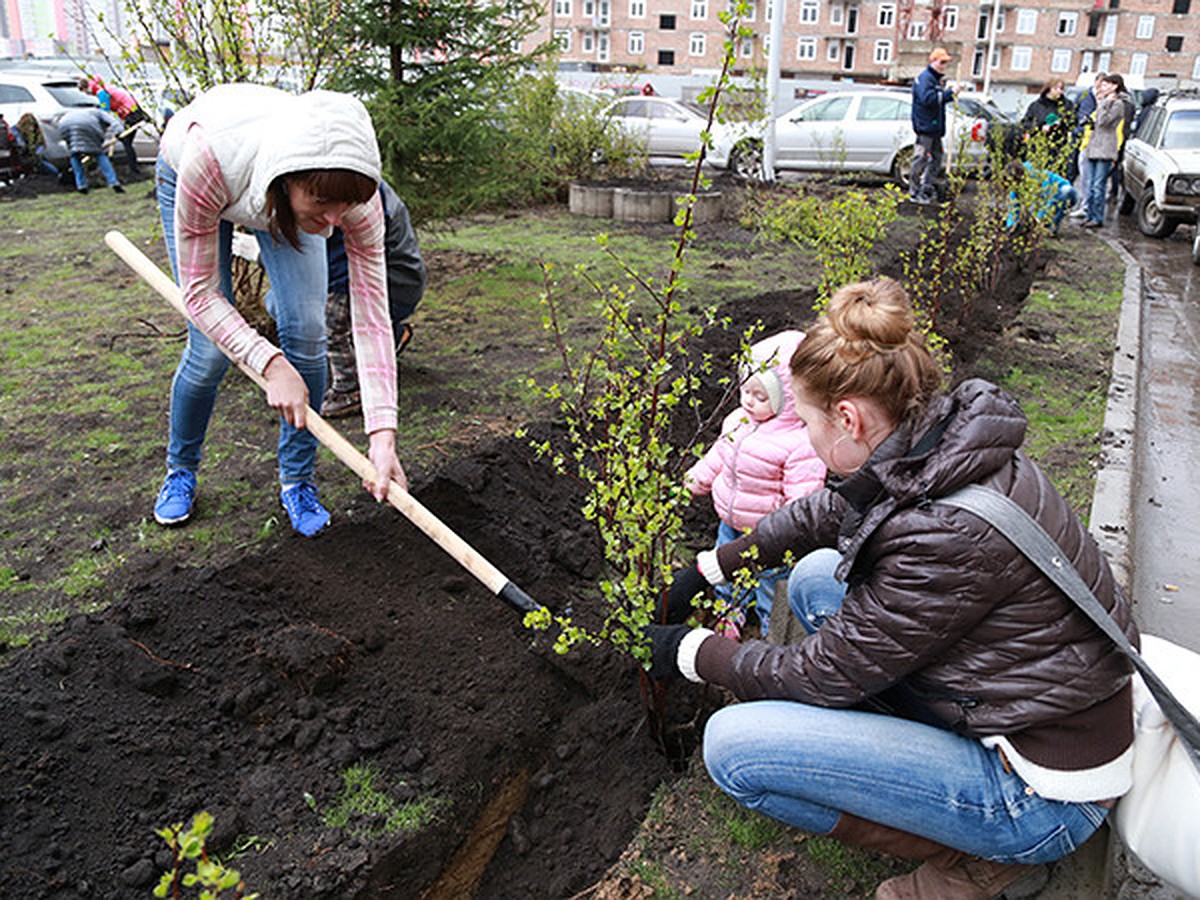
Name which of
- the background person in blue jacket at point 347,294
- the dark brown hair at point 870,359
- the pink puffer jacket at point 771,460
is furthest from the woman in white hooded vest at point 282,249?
the dark brown hair at point 870,359

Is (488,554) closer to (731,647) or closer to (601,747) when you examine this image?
(601,747)

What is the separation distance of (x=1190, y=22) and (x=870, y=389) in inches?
3035

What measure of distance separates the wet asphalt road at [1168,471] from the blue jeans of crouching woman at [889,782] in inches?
81.3

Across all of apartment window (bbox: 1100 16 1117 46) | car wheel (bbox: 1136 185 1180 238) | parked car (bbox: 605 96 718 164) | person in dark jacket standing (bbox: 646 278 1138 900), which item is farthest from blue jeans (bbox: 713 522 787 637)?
apartment window (bbox: 1100 16 1117 46)

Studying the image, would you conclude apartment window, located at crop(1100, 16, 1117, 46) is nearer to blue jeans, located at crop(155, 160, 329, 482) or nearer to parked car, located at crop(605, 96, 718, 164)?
parked car, located at crop(605, 96, 718, 164)

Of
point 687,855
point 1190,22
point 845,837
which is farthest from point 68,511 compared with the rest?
point 1190,22

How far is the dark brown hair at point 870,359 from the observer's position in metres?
1.92

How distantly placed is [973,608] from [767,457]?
136 centimetres

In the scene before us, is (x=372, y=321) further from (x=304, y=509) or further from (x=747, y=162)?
(x=747, y=162)

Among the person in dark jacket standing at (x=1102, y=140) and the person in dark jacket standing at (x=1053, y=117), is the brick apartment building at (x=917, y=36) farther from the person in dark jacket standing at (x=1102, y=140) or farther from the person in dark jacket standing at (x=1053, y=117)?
the person in dark jacket standing at (x=1102, y=140)

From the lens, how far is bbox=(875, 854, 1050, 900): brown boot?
2.02 metres

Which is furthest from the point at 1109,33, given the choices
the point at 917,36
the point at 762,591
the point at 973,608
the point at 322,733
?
the point at 322,733

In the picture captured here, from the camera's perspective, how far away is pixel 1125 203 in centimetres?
1468

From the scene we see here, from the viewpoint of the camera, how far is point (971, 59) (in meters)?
62.8
